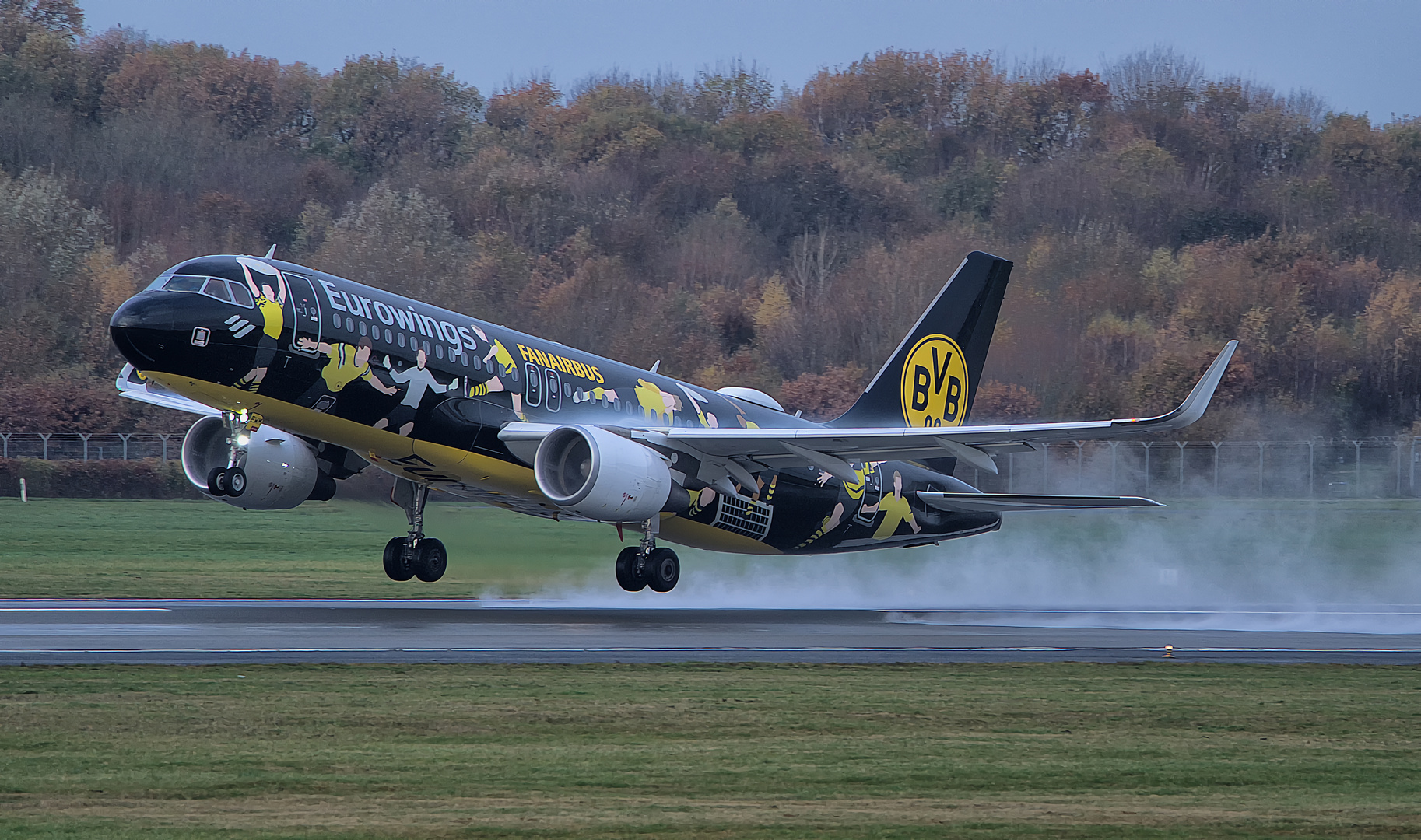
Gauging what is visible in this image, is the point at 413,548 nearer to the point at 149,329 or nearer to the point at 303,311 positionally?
the point at 303,311

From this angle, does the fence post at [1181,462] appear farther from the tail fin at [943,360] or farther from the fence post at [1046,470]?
the tail fin at [943,360]

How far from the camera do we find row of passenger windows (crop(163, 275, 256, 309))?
80.7 feet

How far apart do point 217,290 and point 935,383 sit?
17481mm

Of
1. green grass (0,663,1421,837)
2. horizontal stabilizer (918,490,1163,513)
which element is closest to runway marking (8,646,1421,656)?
green grass (0,663,1421,837)

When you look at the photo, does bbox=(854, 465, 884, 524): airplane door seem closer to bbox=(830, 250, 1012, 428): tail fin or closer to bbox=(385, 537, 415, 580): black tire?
bbox=(830, 250, 1012, 428): tail fin

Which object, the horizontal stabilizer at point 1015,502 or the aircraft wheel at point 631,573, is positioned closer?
the aircraft wheel at point 631,573

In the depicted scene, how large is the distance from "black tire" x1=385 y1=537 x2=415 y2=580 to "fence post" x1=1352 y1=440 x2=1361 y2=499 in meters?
31.9

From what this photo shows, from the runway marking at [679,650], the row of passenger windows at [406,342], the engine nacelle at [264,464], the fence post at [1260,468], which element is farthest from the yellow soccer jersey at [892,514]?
the fence post at [1260,468]

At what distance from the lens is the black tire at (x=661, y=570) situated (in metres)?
29.5

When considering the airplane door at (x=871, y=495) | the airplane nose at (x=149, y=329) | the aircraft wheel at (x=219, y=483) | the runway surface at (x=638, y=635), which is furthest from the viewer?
the airplane door at (x=871, y=495)

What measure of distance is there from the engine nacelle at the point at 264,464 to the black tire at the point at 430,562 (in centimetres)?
245

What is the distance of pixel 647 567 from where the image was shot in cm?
2947

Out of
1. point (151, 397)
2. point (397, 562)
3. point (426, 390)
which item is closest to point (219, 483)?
point (426, 390)

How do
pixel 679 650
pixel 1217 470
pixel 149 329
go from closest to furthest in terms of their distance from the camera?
pixel 679 650 < pixel 149 329 < pixel 1217 470
